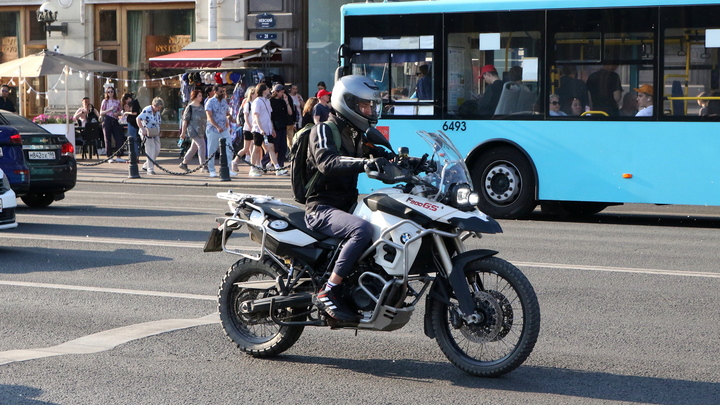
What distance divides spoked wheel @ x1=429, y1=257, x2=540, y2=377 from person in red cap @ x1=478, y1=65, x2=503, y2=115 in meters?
8.79

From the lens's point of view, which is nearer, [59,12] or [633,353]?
[633,353]

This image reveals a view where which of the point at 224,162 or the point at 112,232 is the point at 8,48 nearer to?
the point at 224,162

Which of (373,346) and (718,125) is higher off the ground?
(718,125)

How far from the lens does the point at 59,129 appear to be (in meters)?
24.1

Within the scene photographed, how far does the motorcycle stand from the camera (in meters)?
5.60

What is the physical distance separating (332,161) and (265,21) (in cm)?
2271

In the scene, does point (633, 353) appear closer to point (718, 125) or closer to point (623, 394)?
point (623, 394)

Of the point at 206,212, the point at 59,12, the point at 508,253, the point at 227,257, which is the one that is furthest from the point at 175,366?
the point at 59,12

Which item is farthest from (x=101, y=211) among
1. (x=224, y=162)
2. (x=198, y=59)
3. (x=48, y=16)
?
(x=48, y=16)

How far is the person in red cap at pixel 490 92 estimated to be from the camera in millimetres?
14242

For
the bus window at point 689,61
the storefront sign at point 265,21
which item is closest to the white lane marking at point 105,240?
the bus window at point 689,61

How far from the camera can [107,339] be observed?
6805 millimetres

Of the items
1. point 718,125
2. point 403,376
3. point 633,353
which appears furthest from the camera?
point 718,125

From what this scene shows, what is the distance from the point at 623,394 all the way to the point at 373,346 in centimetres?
175
